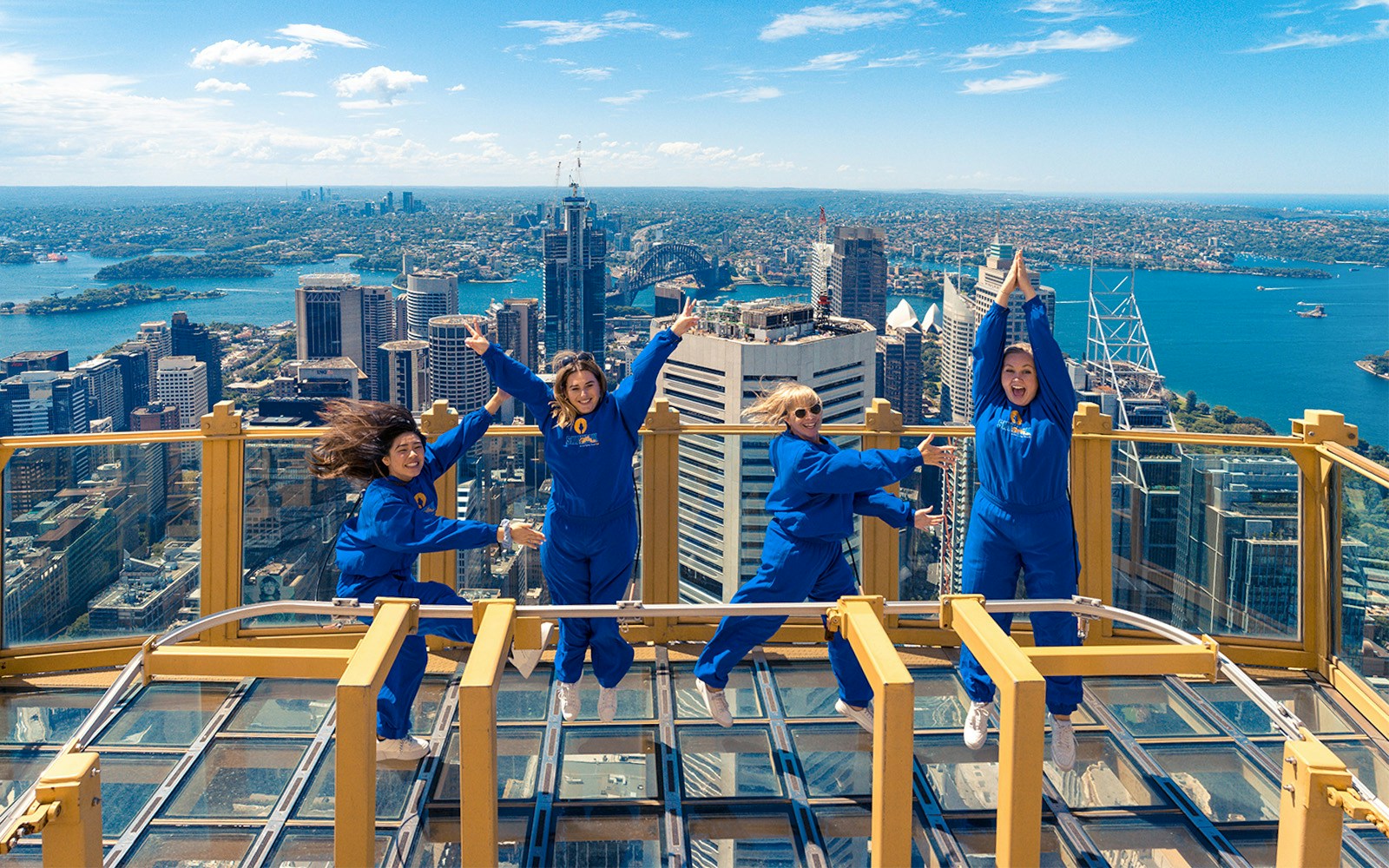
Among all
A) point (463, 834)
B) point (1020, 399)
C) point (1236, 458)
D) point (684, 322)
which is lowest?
point (463, 834)

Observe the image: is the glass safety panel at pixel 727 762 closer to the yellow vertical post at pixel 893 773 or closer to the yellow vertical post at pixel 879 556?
the yellow vertical post at pixel 893 773

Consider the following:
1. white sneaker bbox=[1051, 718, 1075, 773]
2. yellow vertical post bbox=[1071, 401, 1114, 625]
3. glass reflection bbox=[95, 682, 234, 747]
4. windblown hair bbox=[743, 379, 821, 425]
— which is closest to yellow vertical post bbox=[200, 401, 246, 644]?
glass reflection bbox=[95, 682, 234, 747]

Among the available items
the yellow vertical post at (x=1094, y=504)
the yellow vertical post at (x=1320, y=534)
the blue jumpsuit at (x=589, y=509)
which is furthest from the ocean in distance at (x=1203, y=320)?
the blue jumpsuit at (x=589, y=509)

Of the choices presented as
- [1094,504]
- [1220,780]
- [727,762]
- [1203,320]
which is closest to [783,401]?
[727,762]

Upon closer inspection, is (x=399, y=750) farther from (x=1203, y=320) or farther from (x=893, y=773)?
(x=1203, y=320)

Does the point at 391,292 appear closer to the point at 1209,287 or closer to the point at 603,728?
the point at 1209,287

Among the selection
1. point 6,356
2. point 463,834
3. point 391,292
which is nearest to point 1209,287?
point 391,292

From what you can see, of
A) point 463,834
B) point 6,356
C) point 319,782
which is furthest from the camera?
point 6,356
